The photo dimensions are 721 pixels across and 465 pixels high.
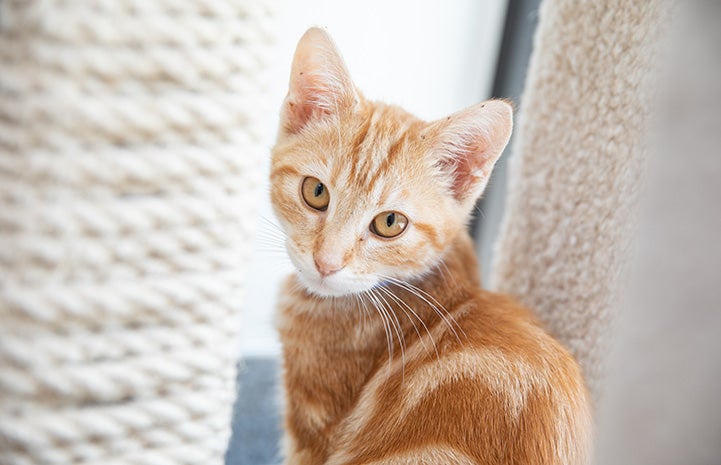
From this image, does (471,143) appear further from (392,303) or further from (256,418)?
(256,418)

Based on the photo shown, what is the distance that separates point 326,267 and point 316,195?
0.45ft

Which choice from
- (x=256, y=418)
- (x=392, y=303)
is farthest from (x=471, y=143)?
(x=256, y=418)

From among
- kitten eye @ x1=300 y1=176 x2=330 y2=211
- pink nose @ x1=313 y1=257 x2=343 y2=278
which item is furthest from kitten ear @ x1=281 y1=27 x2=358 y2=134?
pink nose @ x1=313 y1=257 x2=343 y2=278

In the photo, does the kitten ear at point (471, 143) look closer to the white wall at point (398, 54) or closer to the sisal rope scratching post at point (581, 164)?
the sisal rope scratching post at point (581, 164)

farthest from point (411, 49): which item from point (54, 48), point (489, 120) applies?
point (54, 48)

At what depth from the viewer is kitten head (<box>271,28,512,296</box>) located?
3.03 feet

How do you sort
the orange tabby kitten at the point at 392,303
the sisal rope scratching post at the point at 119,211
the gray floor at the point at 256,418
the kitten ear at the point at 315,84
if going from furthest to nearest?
1. the gray floor at the point at 256,418
2. the kitten ear at the point at 315,84
3. the orange tabby kitten at the point at 392,303
4. the sisal rope scratching post at the point at 119,211

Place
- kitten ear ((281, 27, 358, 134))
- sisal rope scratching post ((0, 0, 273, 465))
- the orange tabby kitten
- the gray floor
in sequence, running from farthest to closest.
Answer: the gray floor < kitten ear ((281, 27, 358, 134)) < the orange tabby kitten < sisal rope scratching post ((0, 0, 273, 465))

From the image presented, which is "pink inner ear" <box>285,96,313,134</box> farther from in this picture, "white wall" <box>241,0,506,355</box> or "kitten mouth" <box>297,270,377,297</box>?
"white wall" <box>241,0,506,355</box>

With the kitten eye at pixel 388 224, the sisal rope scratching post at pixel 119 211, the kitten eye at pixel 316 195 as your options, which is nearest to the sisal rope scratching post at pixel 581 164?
the kitten eye at pixel 388 224

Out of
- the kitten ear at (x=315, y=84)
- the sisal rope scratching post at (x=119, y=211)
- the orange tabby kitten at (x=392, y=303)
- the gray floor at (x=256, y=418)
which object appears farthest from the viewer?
the gray floor at (x=256, y=418)

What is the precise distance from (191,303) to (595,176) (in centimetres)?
70

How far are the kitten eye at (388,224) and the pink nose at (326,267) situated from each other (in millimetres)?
98

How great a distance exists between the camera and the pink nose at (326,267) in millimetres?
892
